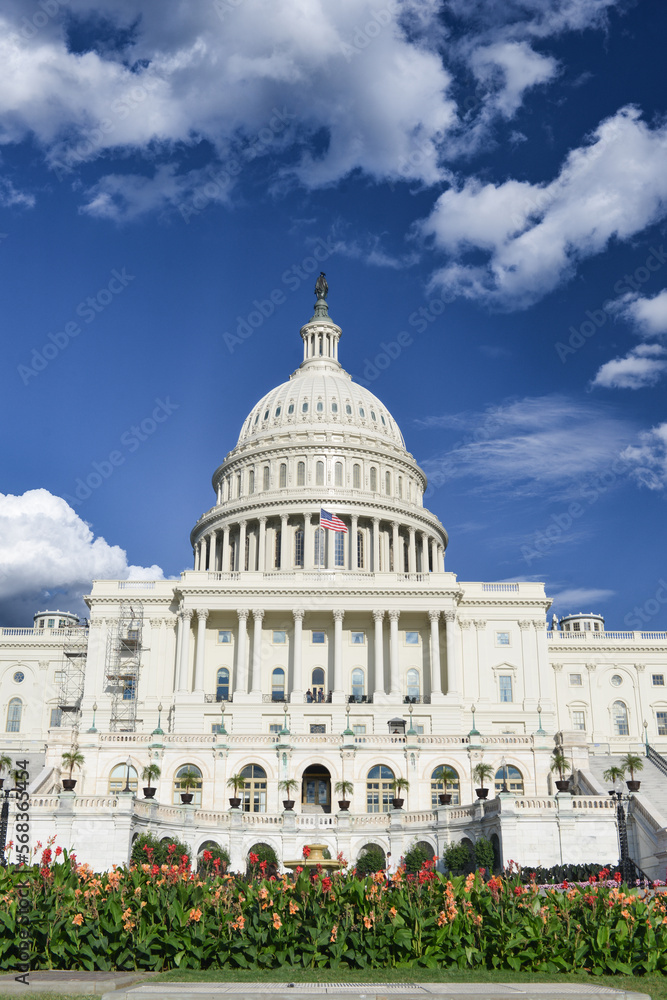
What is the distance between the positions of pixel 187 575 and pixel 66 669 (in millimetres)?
19549

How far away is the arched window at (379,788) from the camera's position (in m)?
58.2

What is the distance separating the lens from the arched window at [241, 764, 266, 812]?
58.0 metres

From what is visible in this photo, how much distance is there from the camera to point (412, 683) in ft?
288

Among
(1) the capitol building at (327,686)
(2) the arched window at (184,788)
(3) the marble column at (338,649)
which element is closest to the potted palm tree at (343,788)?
(1) the capitol building at (327,686)

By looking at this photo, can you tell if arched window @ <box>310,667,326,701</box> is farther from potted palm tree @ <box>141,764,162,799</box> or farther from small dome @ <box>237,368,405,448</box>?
small dome @ <box>237,368,405,448</box>

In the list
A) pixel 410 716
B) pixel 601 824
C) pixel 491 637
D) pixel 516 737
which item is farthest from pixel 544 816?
pixel 491 637

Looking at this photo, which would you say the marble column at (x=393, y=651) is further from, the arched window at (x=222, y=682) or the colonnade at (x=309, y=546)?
the colonnade at (x=309, y=546)

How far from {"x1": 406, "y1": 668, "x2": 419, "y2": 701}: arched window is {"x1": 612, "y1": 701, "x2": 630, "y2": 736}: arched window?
73.6 ft

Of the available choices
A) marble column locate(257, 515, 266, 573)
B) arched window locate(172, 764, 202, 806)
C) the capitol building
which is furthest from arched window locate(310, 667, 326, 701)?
arched window locate(172, 764, 202, 806)

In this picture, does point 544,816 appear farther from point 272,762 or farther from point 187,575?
point 187,575

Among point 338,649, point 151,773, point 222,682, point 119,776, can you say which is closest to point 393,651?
point 338,649

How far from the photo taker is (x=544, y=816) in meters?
46.2

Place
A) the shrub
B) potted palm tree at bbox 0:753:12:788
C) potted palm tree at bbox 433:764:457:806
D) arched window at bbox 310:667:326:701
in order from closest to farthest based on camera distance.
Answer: the shrub → potted palm tree at bbox 433:764:457:806 → potted palm tree at bbox 0:753:12:788 → arched window at bbox 310:667:326:701

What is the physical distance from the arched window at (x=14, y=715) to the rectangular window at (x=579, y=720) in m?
53.8
